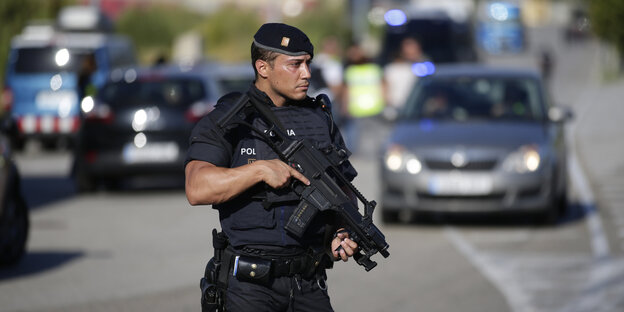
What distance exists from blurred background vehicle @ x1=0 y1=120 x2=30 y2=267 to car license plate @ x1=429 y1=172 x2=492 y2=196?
396 centimetres

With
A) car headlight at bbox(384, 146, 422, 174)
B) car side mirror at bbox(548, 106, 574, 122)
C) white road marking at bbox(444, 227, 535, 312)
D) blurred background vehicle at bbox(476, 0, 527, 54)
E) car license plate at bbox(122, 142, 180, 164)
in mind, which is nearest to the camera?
white road marking at bbox(444, 227, 535, 312)

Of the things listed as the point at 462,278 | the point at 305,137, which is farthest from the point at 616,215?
the point at 305,137

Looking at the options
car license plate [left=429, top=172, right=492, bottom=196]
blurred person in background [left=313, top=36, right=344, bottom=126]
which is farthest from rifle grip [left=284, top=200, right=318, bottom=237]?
blurred person in background [left=313, top=36, right=344, bottom=126]

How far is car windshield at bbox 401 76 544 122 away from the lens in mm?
13219

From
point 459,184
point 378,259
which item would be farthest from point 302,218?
point 459,184

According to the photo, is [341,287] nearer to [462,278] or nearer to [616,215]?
[462,278]

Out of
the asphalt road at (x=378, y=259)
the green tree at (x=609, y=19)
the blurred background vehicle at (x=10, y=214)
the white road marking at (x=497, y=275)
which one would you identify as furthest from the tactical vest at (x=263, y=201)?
the green tree at (x=609, y=19)

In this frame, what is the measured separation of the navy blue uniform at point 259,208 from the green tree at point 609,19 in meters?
36.8

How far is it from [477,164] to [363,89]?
10.4m

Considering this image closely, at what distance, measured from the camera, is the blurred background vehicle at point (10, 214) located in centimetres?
996

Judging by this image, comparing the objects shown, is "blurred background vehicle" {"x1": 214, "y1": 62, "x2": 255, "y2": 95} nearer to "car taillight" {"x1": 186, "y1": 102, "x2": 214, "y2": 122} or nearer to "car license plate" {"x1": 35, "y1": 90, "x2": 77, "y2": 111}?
"car taillight" {"x1": 186, "y1": 102, "x2": 214, "y2": 122}

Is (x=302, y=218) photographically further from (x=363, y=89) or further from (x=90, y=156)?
(x=363, y=89)

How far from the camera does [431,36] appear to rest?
32312mm

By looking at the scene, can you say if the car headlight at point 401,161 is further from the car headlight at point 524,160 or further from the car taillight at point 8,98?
the car taillight at point 8,98
